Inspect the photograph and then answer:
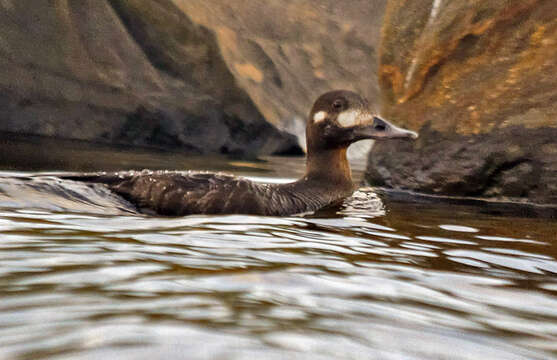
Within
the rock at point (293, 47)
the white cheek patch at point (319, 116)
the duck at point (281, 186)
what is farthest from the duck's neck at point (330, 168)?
the rock at point (293, 47)

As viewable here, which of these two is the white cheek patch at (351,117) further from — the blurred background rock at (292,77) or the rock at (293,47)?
the rock at (293,47)

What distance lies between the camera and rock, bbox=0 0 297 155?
10297 mm

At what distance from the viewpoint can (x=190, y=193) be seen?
4.05 meters

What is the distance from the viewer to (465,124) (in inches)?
221

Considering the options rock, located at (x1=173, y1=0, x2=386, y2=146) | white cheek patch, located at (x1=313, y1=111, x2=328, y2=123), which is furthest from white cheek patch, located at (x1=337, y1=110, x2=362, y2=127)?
rock, located at (x1=173, y1=0, x2=386, y2=146)

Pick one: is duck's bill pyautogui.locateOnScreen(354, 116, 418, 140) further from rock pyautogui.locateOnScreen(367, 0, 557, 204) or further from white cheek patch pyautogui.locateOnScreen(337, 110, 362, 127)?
rock pyautogui.locateOnScreen(367, 0, 557, 204)

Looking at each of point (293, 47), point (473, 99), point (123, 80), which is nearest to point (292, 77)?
point (293, 47)

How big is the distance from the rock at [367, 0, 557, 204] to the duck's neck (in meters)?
1.06

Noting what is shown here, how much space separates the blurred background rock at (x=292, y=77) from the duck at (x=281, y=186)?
99 centimetres

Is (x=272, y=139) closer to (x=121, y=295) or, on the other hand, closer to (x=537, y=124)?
(x=537, y=124)

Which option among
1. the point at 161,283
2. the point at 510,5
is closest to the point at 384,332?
Result: the point at 161,283

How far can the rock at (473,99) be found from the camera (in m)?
5.18

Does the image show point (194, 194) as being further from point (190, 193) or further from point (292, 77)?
point (292, 77)

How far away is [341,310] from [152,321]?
52 cm
